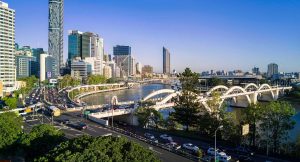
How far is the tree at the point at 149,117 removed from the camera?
162ft

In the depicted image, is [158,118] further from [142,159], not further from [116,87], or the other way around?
[116,87]

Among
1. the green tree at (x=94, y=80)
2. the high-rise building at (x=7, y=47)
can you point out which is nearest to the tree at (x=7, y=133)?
the high-rise building at (x=7, y=47)

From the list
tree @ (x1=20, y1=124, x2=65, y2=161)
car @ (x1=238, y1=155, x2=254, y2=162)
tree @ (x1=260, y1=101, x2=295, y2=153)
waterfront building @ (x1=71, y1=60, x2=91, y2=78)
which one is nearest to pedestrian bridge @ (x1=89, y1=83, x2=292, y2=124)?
tree @ (x1=260, y1=101, x2=295, y2=153)

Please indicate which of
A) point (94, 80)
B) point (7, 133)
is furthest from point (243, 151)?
point (94, 80)

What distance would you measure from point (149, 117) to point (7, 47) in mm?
63224

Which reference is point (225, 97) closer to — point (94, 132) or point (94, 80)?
point (94, 132)

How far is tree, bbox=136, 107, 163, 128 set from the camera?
1943 inches

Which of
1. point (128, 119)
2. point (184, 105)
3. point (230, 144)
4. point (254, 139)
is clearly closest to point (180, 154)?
point (230, 144)

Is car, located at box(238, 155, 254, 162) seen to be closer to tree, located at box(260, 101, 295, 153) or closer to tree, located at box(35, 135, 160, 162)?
tree, located at box(260, 101, 295, 153)

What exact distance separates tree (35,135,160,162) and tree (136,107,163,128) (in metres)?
31.6

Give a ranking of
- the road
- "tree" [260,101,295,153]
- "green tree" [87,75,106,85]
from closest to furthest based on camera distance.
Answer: the road < "tree" [260,101,295,153] < "green tree" [87,75,106,85]

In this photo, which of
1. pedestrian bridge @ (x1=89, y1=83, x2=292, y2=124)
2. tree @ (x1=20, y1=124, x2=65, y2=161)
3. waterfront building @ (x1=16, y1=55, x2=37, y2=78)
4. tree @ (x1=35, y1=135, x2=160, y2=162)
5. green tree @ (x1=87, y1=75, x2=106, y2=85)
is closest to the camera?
tree @ (x1=35, y1=135, x2=160, y2=162)

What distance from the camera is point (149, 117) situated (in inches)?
1987

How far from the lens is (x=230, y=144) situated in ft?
119
